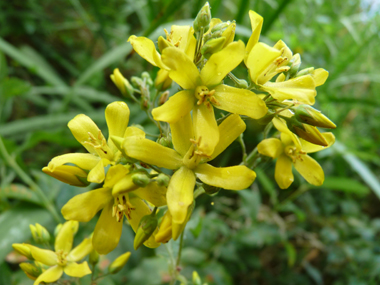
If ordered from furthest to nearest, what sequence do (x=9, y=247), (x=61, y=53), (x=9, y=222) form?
(x=61, y=53) < (x=9, y=222) < (x=9, y=247)

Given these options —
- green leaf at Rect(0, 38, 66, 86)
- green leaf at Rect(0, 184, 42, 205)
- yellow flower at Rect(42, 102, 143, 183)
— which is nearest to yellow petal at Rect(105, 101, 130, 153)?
yellow flower at Rect(42, 102, 143, 183)

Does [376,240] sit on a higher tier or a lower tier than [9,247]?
higher

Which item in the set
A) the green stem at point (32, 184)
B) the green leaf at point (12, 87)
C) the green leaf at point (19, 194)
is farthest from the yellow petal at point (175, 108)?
the green leaf at point (12, 87)

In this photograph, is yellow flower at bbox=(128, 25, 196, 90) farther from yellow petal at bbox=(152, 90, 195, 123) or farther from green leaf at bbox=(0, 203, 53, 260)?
green leaf at bbox=(0, 203, 53, 260)

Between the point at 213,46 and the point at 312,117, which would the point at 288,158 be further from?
the point at 213,46

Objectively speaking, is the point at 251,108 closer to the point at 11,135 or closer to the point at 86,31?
the point at 11,135

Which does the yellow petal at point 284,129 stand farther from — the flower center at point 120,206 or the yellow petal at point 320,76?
the flower center at point 120,206

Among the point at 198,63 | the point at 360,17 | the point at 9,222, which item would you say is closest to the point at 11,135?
the point at 9,222
